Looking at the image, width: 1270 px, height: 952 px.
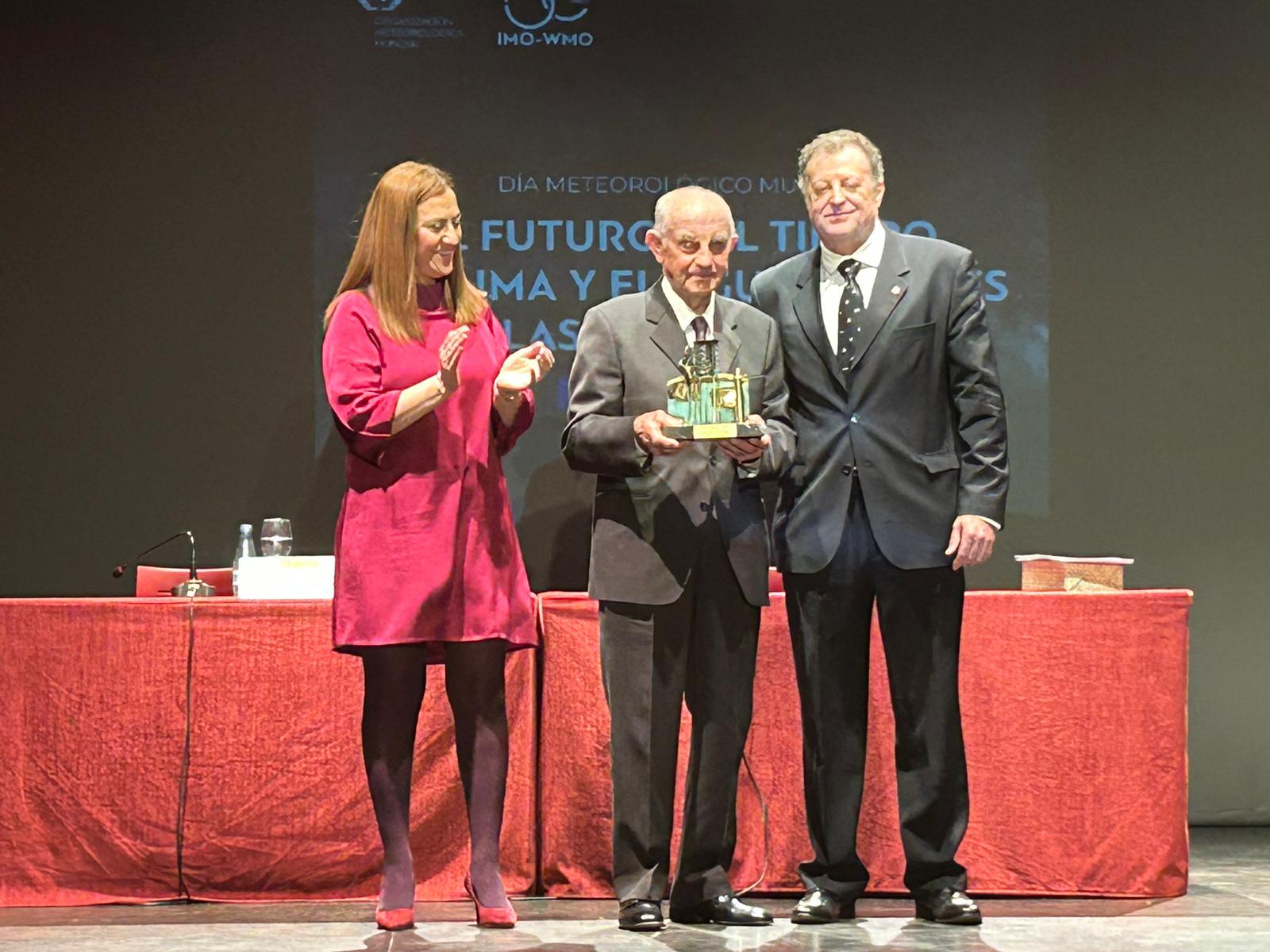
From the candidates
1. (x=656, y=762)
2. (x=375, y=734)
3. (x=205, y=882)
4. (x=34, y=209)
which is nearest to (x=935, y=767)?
(x=656, y=762)

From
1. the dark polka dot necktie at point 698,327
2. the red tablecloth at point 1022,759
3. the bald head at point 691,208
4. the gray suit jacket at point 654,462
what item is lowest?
the red tablecloth at point 1022,759

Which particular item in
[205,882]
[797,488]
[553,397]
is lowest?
[205,882]

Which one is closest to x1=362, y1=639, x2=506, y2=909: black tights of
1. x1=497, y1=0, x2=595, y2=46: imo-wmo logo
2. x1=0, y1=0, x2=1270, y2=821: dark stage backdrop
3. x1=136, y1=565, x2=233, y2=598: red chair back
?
x1=136, y1=565, x2=233, y2=598: red chair back

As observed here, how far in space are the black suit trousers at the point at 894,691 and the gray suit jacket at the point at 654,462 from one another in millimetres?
184

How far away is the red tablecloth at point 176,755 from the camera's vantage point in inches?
152

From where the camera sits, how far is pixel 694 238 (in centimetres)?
325

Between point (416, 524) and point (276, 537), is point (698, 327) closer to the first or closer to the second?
point (416, 524)

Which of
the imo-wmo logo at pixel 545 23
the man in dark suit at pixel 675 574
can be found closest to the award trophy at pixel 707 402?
the man in dark suit at pixel 675 574

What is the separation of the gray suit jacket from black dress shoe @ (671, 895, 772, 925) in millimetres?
668

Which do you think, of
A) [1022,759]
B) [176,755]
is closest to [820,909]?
[1022,759]

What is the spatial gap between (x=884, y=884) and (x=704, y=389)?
156 cm

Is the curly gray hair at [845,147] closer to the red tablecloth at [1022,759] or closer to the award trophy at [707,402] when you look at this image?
the award trophy at [707,402]

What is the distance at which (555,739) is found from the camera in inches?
158

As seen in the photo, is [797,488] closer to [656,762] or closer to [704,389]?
[704,389]
